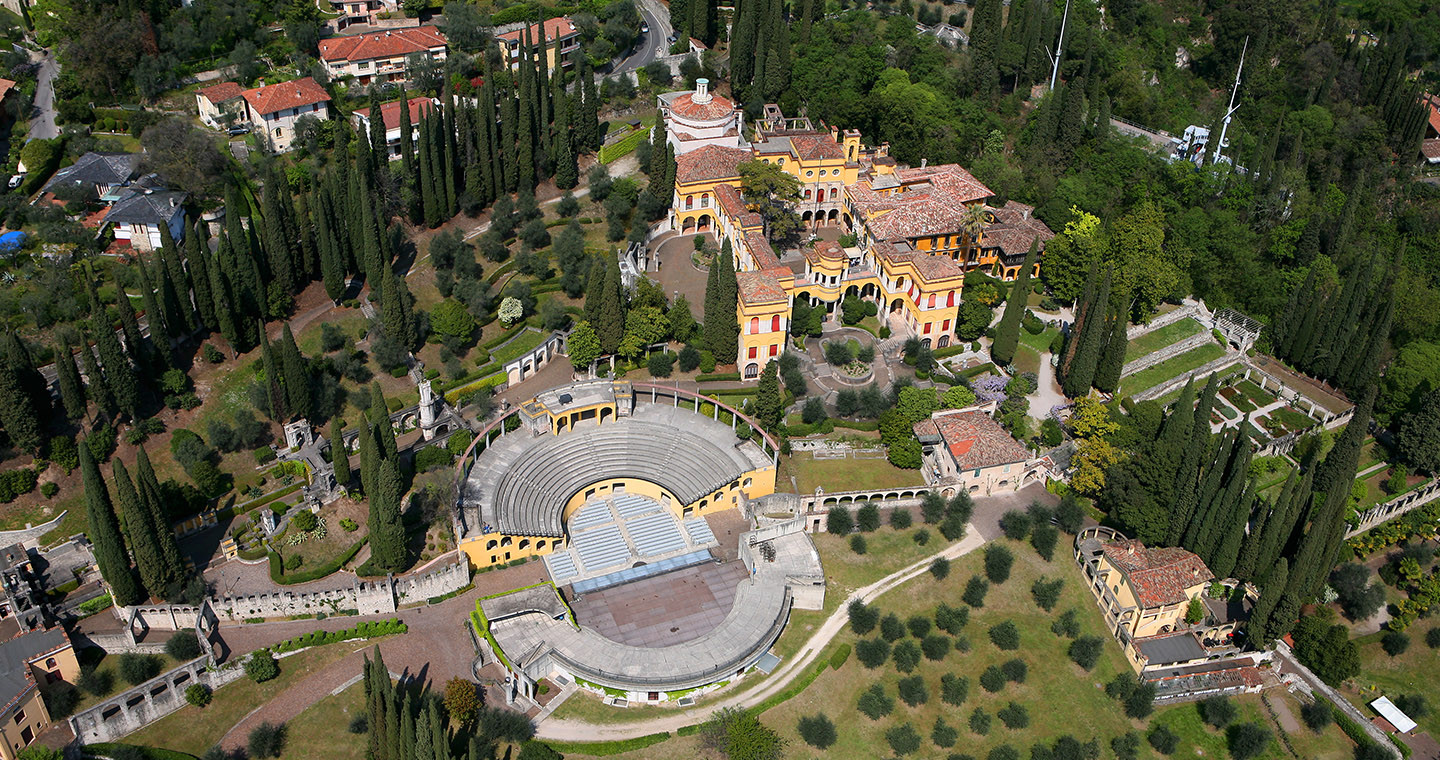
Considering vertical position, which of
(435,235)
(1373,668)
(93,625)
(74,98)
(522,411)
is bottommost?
(1373,668)

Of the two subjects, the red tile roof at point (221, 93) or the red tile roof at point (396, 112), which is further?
the red tile roof at point (396, 112)

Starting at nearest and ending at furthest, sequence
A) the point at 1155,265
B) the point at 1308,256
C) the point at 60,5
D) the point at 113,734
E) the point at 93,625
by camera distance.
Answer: the point at 113,734, the point at 93,625, the point at 1155,265, the point at 1308,256, the point at 60,5

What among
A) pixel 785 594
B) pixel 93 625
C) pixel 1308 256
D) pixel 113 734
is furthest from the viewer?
pixel 1308 256

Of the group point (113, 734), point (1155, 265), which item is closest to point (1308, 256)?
point (1155, 265)

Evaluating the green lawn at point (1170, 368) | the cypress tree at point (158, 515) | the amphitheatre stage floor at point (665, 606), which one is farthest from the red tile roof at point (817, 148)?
the cypress tree at point (158, 515)

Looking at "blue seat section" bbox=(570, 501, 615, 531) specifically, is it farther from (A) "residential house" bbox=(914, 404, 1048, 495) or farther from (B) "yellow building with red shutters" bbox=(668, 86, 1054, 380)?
(A) "residential house" bbox=(914, 404, 1048, 495)

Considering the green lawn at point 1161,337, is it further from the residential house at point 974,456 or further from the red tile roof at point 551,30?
the red tile roof at point 551,30

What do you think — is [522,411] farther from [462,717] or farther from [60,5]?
[60,5]

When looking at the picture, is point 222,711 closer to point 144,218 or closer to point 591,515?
point 591,515
